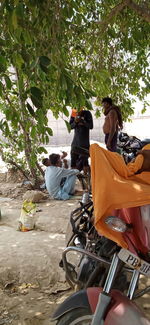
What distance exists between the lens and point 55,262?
322cm

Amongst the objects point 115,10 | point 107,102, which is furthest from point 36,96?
point 107,102

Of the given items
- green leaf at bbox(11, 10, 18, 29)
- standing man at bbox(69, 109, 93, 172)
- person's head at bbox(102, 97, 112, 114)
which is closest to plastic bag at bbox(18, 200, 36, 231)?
standing man at bbox(69, 109, 93, 172)

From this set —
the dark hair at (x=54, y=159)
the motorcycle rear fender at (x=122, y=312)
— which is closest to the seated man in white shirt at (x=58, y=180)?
the dark hair at (x=54, y=159)

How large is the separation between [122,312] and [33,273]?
1759 mm

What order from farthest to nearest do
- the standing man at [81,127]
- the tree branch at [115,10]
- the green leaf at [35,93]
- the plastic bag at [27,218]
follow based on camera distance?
the standing man at [81,127] < the plastic bag at [27,218] < the tree branch at [115,10] < the green leaf at [35,93]

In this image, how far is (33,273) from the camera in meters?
3.08

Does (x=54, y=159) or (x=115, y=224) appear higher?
(x=115, y=224)

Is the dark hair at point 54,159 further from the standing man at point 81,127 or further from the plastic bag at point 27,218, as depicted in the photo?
the plastic bag at point 27,218

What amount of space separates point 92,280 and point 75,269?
328mm

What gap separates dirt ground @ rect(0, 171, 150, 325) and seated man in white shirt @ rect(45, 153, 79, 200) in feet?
3.59

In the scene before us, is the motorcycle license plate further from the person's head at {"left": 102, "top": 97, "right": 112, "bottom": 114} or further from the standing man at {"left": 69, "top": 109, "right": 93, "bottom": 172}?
the standing man at {"left": 69, "top": 109, "right": 93, "bottom": 172}

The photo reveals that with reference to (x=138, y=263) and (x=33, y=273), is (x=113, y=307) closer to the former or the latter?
(x=138, y=263)

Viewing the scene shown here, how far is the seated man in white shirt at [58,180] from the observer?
231 inches

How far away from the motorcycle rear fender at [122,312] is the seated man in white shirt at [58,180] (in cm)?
428
